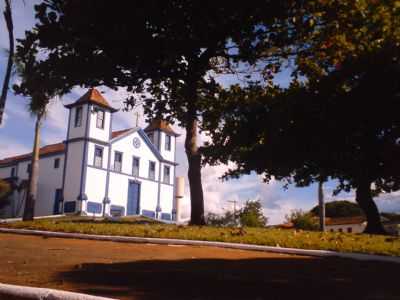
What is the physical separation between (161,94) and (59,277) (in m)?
13.6

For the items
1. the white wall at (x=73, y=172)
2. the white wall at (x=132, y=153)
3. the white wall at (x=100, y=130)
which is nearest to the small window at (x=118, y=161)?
the white wall at (x=132, y=153)

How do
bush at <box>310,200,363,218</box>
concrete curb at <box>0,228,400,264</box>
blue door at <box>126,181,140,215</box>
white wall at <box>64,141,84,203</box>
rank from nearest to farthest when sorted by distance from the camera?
1. concrete curb at <box>0,228,400,264</box>
2. white wall at <box>64,141,84,203</box>
3. blue door at <box>126,181,140,215</box>
4. bush at <box>310,200,363,218</box>

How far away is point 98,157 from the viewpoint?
3934cm

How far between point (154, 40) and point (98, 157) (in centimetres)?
2629

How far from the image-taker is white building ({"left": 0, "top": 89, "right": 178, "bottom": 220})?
124 ft

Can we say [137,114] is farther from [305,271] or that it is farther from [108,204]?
[108,204]

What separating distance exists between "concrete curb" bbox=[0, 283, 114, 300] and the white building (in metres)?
32.6

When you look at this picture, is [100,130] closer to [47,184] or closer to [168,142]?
[47,184]

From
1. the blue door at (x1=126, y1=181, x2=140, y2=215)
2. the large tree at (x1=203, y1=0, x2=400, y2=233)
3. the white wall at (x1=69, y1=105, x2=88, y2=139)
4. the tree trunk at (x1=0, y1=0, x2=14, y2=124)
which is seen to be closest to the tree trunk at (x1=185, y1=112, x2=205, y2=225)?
the large tree at (x1=203, y1=0, x2=400, y2=233)

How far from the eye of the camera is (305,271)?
6508mm

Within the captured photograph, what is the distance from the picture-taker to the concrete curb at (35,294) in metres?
4.43

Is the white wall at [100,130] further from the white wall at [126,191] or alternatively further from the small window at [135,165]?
the small window at [135,165]

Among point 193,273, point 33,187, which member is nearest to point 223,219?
point 33,187

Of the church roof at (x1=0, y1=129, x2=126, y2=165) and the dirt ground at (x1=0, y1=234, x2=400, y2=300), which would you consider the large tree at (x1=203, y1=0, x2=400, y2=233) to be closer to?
the dirt ground at (x1=0, y1=234, x2=400, y2=300)
